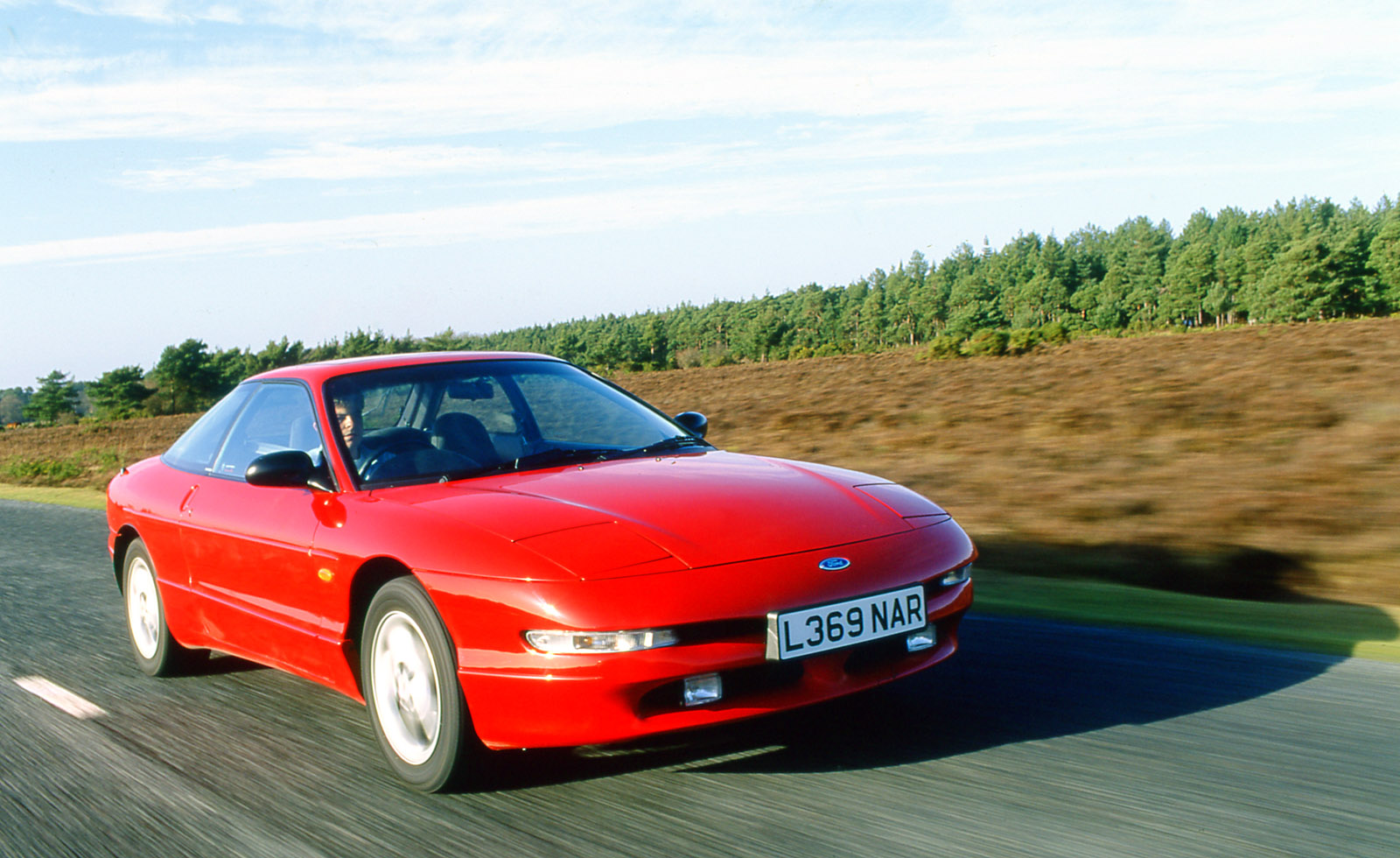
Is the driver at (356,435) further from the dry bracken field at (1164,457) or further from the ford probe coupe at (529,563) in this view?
the dry bracken field at (1164,457)

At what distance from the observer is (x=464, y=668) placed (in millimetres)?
3264

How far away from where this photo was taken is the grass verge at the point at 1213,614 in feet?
15.7

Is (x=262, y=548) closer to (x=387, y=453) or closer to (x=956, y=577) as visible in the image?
(x=387, y=453)

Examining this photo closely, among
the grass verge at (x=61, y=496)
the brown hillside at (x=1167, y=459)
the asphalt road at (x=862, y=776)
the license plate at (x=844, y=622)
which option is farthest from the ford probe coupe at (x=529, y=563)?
the grass verge at (x=61, y=496)

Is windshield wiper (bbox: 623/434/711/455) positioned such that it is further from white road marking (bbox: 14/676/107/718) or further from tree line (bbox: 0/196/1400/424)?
tree line (bbox: 0/196/1400/424)

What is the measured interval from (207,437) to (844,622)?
11.5 feet

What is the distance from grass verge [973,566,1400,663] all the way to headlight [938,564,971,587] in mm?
1786

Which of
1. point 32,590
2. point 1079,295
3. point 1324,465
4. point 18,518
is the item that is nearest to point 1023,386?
point 1324,465

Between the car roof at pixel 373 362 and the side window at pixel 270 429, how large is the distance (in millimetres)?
67

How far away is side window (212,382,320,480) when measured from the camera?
14.8ft

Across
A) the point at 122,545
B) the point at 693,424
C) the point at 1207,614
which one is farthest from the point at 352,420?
the point at 1207,614

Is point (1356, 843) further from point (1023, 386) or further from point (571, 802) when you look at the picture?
point (1023, 386)

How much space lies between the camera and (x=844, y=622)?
3.19 metres

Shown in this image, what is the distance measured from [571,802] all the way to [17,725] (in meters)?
2.70
